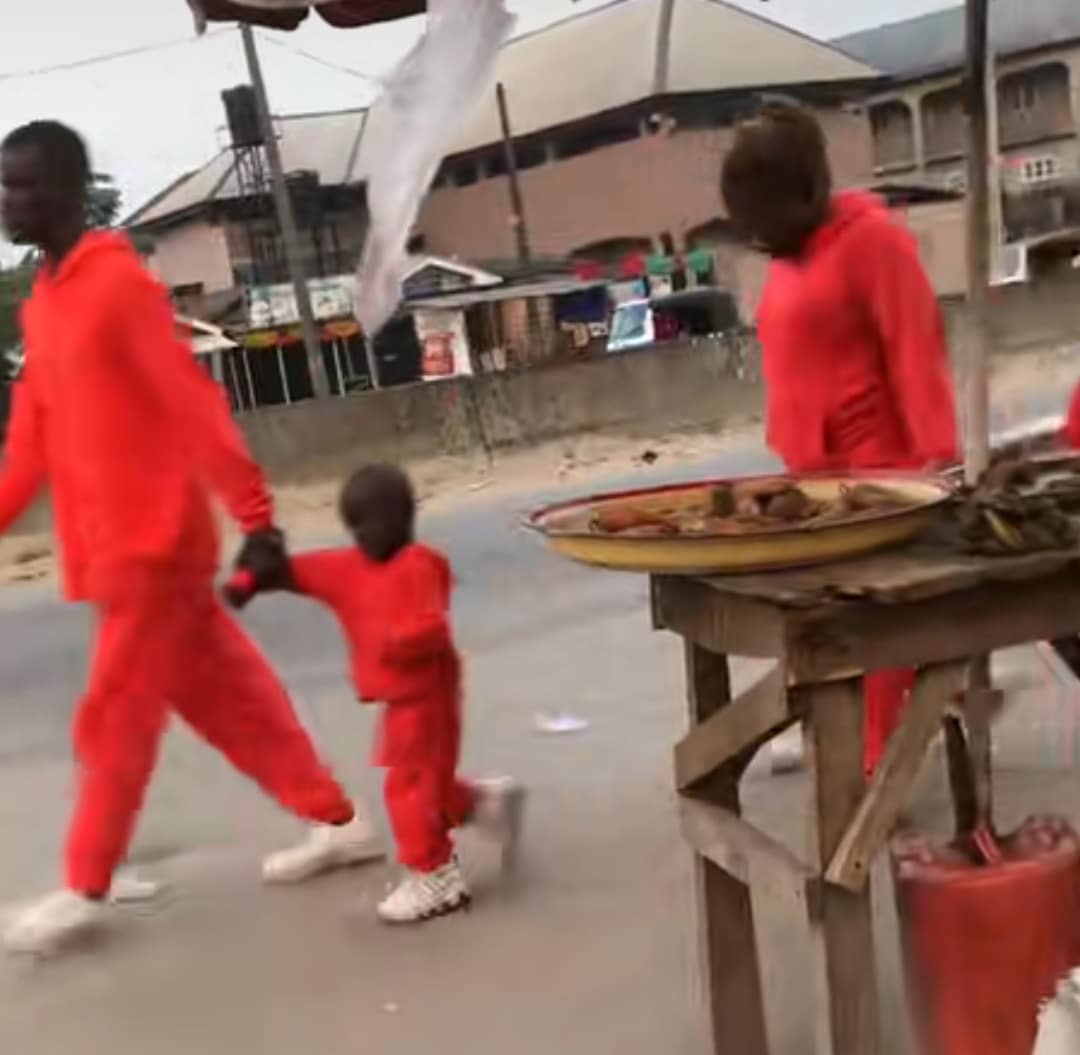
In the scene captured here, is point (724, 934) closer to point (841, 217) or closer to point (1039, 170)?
point (841, 217)

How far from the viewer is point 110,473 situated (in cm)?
408

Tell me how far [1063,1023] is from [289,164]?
3080 centimetres

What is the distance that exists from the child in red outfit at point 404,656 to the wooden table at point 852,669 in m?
1.40

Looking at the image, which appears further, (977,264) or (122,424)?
(122,424)

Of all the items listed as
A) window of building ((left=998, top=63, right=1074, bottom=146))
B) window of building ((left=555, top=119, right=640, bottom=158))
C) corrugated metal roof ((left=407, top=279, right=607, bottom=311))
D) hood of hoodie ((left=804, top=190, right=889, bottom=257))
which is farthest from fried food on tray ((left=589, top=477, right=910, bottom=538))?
window of building ((left=998, top=63, right=1074, bottom=146))

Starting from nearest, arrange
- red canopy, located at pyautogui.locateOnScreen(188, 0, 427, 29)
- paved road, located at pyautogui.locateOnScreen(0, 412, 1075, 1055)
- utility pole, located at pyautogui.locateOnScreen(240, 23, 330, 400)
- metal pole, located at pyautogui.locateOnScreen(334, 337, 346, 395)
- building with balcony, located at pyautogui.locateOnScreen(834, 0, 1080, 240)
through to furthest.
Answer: paved road, located at pyautogui.locateOnScreen(0, 412, 1075, 1055) → red canopy, located at pyautogui.locateOnScreen(188, 0, 427, 29) → utility pole, located at pyautogui.locateOnScreen(240, 23, 330, 400) → metal pole, located at pyautogui.locateOnScreen(334, 337, 346, 395) → building with balcony, located at pyautogui.locateOnScreen(834, 0, 1080, 240)

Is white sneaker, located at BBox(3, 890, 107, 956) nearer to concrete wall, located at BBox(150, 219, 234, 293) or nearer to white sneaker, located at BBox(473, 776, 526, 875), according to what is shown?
white sneaker, located at BBox(473, 776, 526, 875)

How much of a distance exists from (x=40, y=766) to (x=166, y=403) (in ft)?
8.85

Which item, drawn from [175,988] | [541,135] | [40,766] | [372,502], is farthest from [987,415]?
[541,135]

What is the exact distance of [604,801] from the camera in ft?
16.4

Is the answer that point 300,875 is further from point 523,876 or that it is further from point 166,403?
point 166,403

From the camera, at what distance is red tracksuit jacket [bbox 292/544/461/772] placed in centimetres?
412

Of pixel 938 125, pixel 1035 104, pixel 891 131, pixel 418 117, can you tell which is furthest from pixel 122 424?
pixel 1035 104

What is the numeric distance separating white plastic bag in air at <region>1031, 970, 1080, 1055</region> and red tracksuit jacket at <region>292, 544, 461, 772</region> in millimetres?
1957
